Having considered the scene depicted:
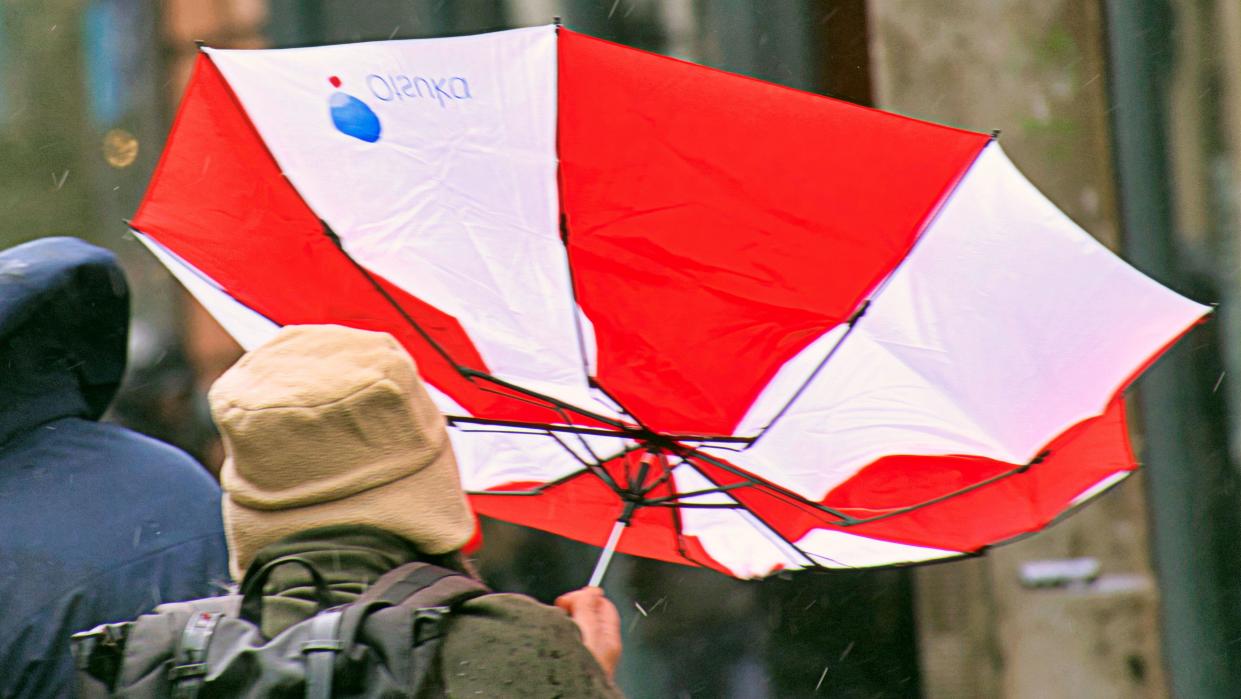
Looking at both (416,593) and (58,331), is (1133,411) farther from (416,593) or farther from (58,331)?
(416,593)

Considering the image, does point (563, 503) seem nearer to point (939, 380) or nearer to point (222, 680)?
point (939, 380)

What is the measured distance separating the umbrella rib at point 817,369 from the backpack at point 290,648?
50.1 inches

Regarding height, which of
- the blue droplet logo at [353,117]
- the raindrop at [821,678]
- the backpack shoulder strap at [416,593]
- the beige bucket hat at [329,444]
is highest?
the blue droplet logo at [353,117]

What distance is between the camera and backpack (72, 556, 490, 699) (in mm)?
1869

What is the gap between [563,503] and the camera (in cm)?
355

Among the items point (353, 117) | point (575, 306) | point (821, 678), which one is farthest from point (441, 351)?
point (821, 678)

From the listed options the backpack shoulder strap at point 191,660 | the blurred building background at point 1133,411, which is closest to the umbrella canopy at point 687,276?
the backpack shoulder strap at point 191,660

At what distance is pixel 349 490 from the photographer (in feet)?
6.59

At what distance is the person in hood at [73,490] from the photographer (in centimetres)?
254

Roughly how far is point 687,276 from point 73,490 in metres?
1.21

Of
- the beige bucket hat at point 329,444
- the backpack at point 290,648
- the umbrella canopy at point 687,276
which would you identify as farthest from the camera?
the umbrella canopy at point 687,276

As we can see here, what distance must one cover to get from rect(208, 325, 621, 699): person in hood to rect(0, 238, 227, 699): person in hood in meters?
0.63

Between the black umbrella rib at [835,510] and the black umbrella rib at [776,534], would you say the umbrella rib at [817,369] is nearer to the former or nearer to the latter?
the black umbrella rib at [835,510]

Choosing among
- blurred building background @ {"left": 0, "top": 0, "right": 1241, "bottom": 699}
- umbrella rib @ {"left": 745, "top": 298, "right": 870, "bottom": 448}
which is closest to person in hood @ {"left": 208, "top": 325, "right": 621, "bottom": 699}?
umbrella rib @ {"left": 745, "top": 298, "right": 870, "bottom": 448}
